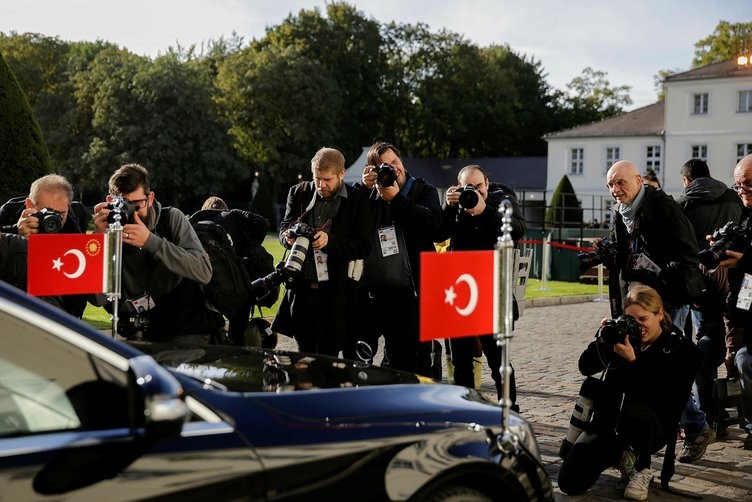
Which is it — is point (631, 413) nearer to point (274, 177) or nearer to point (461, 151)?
point (274, 177)

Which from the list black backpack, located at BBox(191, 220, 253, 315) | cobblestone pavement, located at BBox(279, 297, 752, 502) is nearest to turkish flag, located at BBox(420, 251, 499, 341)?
cobblestone pavement, located at BBox(279, 297, 752, 502)

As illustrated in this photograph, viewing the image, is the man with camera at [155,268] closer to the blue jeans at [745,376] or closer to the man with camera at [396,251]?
the man with camera at [396,251]

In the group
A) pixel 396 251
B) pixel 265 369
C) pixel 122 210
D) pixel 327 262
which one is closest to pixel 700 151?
pixel 396 251

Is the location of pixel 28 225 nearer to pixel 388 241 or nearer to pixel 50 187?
pixel 50 187

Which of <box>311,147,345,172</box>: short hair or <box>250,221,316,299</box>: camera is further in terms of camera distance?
<box>311,147,345,172</box>: short hair

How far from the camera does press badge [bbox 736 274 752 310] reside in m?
6.67

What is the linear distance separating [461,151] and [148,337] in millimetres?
72938

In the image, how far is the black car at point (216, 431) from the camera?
264cm

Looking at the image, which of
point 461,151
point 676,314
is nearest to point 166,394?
point 676,314

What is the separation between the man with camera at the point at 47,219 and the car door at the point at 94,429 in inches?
140

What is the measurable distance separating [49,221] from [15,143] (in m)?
10.9

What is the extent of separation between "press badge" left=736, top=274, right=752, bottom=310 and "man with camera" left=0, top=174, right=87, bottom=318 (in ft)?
14.9

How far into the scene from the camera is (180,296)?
5.96 metres

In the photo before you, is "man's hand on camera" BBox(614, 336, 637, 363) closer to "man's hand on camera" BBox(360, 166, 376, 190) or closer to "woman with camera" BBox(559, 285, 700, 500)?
"woman with camera" BBox(559, 285, 700, 500)
